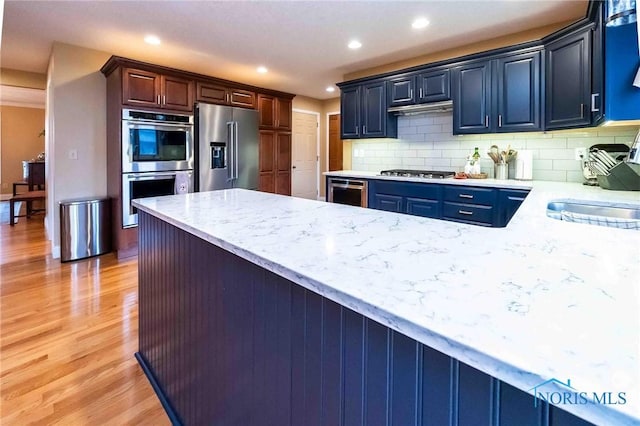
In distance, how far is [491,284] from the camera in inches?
26.5

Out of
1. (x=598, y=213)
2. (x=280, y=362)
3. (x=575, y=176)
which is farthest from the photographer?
(x=575, y=176)

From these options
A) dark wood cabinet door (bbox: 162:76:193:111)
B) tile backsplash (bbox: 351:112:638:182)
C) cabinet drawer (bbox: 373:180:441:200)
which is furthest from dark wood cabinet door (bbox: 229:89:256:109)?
cabinet drawer (bbox: 373:180:441:200)

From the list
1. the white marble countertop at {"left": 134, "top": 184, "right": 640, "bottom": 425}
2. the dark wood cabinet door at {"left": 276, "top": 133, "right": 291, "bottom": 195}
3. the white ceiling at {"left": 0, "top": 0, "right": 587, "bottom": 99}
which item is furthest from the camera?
the dark wood cabinet door at {"left": 276, "top": 133, "right": 291, "bottom": 195}

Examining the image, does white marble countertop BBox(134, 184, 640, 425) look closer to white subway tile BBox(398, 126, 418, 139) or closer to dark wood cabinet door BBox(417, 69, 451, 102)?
dark wood cabinet door BBox(417, 69, 451, 102)

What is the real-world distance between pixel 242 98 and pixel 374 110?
199 centimetres

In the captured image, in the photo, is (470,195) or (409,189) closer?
(470,195)

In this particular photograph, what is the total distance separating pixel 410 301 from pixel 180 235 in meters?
1.25

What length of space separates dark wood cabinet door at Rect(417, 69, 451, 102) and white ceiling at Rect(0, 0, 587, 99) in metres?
0.36

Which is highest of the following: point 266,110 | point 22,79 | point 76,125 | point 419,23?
point 22,79

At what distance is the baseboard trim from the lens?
1619mm

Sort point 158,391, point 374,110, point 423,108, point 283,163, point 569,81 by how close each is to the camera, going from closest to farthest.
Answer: point 158,391 → point 569,81 → point 423,108 → point 374,110 → point 283,163

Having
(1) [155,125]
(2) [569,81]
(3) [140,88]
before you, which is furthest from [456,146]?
(3) [140,88]

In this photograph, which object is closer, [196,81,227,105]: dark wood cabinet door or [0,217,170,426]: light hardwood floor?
[0,217,170,426]: light hardwood floor

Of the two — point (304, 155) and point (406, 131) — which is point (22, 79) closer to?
point (304, 155)
